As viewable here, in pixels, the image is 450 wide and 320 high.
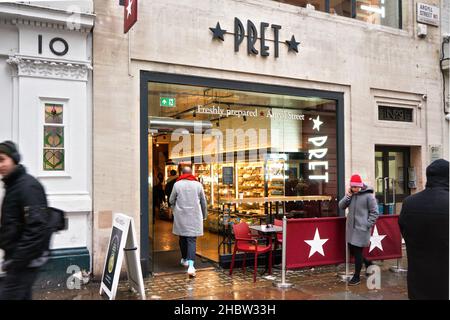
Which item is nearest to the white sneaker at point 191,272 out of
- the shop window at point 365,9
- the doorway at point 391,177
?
the doorway at point 391,177

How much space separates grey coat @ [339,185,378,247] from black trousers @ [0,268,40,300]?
521 cm

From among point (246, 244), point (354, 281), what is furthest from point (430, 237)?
point (246, 244)

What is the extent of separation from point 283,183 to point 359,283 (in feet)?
10.8

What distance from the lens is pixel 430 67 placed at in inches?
436

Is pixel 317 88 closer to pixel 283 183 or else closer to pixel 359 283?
pixel 283 183

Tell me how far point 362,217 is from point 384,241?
1065mm

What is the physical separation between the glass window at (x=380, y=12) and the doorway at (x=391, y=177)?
3.08 metres

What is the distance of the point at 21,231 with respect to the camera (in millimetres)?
3596

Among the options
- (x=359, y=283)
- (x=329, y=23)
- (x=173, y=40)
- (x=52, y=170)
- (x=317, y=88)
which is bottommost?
(x=359, y=283)

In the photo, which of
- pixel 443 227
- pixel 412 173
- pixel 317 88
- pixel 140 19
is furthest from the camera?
pixel 412 173

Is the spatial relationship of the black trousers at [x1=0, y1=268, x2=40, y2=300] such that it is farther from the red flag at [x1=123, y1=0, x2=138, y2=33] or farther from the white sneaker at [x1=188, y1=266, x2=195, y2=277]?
the red flag at [x1=123, y1=0, x2=138, y2=33]

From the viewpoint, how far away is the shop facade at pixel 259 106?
745cm

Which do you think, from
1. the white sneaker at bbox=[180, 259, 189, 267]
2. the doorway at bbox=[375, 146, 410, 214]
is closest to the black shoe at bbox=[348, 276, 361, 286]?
the white sneaker at bbox=[180, 259, 189, 267]
